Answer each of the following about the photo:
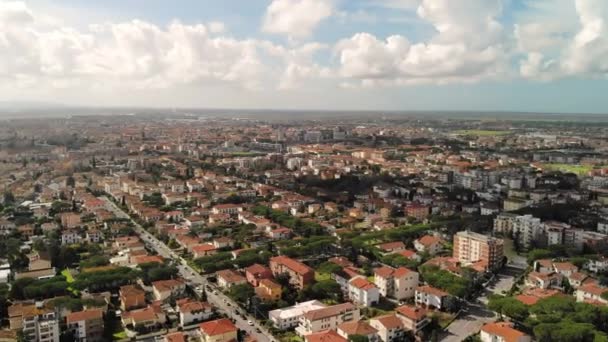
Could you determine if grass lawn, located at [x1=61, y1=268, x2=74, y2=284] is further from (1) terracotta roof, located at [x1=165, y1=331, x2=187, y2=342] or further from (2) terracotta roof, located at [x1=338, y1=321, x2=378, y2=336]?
(2) terracotta roof, located at [x1=338, y1=321, x2=378, y2=336]

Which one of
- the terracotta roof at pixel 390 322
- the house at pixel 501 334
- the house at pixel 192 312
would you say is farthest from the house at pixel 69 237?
the house at pixel 501 334

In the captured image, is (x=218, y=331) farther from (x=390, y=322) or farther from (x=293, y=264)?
(x=293, y=264)

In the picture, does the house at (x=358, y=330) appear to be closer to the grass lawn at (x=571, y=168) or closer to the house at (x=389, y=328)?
the house at (x=389, y=328)

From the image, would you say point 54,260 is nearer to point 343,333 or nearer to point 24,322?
point 24,322

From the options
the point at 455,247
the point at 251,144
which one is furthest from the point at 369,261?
the point at 251,144

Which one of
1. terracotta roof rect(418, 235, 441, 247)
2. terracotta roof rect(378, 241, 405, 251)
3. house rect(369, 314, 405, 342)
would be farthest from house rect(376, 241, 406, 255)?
house rect(369, 314, 405, 342)
